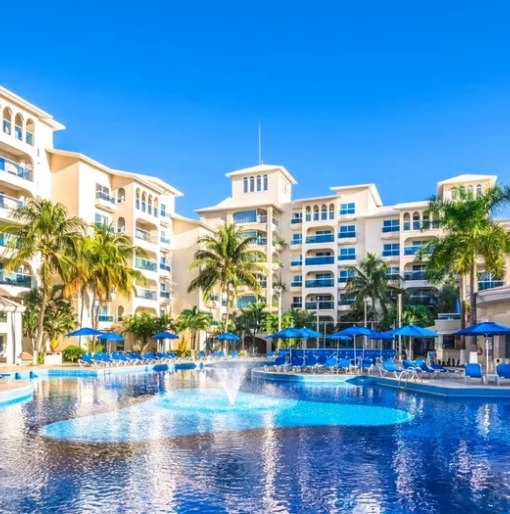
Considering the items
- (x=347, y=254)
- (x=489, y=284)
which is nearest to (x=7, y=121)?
(x=347, y=254)

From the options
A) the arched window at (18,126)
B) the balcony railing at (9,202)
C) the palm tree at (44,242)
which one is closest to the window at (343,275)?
the palm tree at (44,242)

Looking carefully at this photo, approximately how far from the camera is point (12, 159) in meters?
36.1

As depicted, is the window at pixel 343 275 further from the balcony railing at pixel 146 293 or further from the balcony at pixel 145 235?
the balcony at pixel 145 235

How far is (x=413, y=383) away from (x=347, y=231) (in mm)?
35128

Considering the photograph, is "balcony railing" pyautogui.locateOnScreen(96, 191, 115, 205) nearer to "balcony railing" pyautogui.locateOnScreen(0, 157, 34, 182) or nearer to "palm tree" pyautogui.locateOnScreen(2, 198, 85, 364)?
"balcony railing" pyautogui.locateOnScreen(0, 157, 34, 182)

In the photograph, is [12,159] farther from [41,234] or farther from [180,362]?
[180,362]

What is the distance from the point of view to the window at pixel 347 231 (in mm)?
54938

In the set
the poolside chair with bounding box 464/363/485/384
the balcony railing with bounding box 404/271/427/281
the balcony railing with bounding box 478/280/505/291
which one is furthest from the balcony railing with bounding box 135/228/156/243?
the poolside chair with bounding box 464/363/485/384

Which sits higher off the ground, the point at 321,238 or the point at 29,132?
the point at 29,132

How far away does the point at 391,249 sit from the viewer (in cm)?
5319

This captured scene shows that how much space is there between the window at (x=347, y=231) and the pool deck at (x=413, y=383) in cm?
2882

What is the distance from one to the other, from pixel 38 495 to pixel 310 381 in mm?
17867

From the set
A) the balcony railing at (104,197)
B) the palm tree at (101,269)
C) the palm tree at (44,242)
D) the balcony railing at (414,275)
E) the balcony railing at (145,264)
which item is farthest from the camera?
the balcony railing at (414,275)

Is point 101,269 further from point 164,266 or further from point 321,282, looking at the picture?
point 321,282
